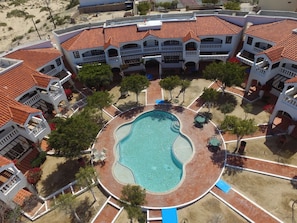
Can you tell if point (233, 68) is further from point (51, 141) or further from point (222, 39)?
point (51, 141)

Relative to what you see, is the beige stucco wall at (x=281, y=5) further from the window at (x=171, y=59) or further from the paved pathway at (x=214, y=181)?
the paved pathway at (x=214, y=181)

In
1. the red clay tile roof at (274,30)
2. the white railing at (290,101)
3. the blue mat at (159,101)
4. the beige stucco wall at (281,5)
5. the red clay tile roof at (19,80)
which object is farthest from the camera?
the beige stucco wall at (281,5)

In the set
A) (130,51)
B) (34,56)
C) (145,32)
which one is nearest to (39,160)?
(34,56)

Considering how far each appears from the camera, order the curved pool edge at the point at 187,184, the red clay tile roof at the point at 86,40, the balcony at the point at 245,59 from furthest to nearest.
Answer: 1. the red clay tile roof at the point at 86,40
2. the balcony at the point at 245,59
3. the curved pool edge at the point at 187,184

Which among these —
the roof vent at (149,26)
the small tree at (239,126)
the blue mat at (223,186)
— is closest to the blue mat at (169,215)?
the blue mat at (223,186)

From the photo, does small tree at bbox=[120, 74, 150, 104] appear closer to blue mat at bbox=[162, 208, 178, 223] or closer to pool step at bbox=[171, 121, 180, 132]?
pool step at bbox=[171, 121, 180, 132]

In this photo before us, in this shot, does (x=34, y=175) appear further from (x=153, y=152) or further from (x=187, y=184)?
(x=187, y=184)

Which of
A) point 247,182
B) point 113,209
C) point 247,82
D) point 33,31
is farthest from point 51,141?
point 33,31
